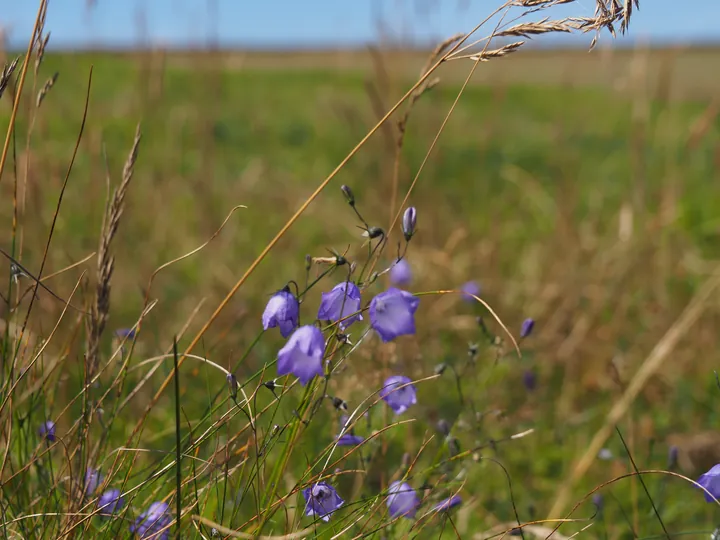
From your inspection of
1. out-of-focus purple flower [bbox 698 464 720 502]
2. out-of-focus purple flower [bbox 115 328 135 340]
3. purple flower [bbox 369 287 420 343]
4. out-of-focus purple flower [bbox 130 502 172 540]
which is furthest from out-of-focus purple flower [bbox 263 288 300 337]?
out-of-focus purple flower [bbox 698 464 720 502]

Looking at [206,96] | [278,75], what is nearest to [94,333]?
[206,96]

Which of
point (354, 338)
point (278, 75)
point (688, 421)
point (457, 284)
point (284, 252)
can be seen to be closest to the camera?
point (354, 338)

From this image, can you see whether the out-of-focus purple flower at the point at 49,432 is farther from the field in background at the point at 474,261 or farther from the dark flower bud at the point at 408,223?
the dark flower bud at the point at 408,223

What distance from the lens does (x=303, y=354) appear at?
3.29 ft

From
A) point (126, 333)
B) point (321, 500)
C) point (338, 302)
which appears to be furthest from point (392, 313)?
point (126, 333)

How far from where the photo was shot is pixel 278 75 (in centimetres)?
1327

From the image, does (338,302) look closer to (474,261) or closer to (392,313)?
(392,313)

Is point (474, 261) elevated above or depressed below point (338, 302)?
below

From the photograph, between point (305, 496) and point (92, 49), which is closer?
point (305, 496)

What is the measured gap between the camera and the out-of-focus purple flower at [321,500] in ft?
3.92

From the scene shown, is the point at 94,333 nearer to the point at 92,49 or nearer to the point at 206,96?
the point at 92,49

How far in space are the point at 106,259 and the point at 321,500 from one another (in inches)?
19.9

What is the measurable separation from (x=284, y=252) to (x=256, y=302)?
0.60 m

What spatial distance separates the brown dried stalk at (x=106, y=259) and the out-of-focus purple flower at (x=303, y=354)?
368mm
